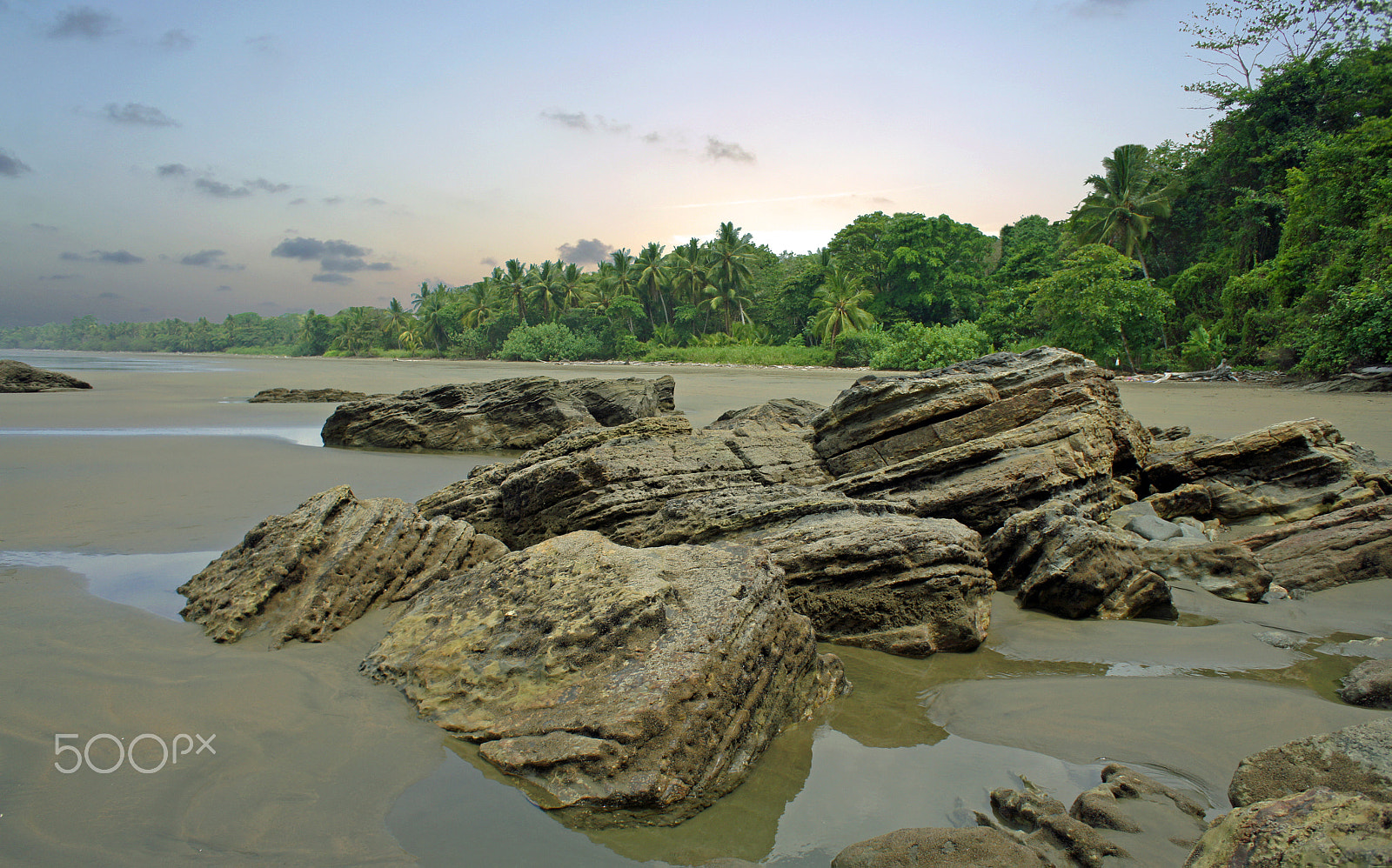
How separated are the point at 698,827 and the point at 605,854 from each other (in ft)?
1.30

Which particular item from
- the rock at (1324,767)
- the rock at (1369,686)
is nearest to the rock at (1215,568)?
the rock at (1369,686)

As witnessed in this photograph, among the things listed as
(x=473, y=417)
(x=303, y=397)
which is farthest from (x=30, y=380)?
(x=473, y=417)

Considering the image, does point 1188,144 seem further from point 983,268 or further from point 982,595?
point 982,595

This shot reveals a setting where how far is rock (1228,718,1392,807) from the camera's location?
2549 mm

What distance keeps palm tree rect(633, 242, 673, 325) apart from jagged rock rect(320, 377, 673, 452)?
51.2 m

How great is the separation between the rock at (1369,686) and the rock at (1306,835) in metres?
2.55

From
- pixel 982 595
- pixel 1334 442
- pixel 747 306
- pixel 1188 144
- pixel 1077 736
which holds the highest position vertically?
pixel 1188 144

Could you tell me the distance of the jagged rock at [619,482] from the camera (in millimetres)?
6430

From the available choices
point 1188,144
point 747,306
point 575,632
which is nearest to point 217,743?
point 575,632

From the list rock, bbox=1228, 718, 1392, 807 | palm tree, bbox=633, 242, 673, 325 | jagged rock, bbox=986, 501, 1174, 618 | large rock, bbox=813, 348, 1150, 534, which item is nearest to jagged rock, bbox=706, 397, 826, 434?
large rock, bbox=813, 348, 1150, 534

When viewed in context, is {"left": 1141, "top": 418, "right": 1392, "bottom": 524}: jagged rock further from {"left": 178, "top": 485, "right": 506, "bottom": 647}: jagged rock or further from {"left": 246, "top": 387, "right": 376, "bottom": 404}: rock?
{"left": 246, "top": 387, "right": 376, "bottom": 404}: rock

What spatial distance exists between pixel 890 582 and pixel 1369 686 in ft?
8.23

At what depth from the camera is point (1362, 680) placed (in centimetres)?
383

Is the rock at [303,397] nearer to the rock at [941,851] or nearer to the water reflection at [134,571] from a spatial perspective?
the water reflection at [134,571]
